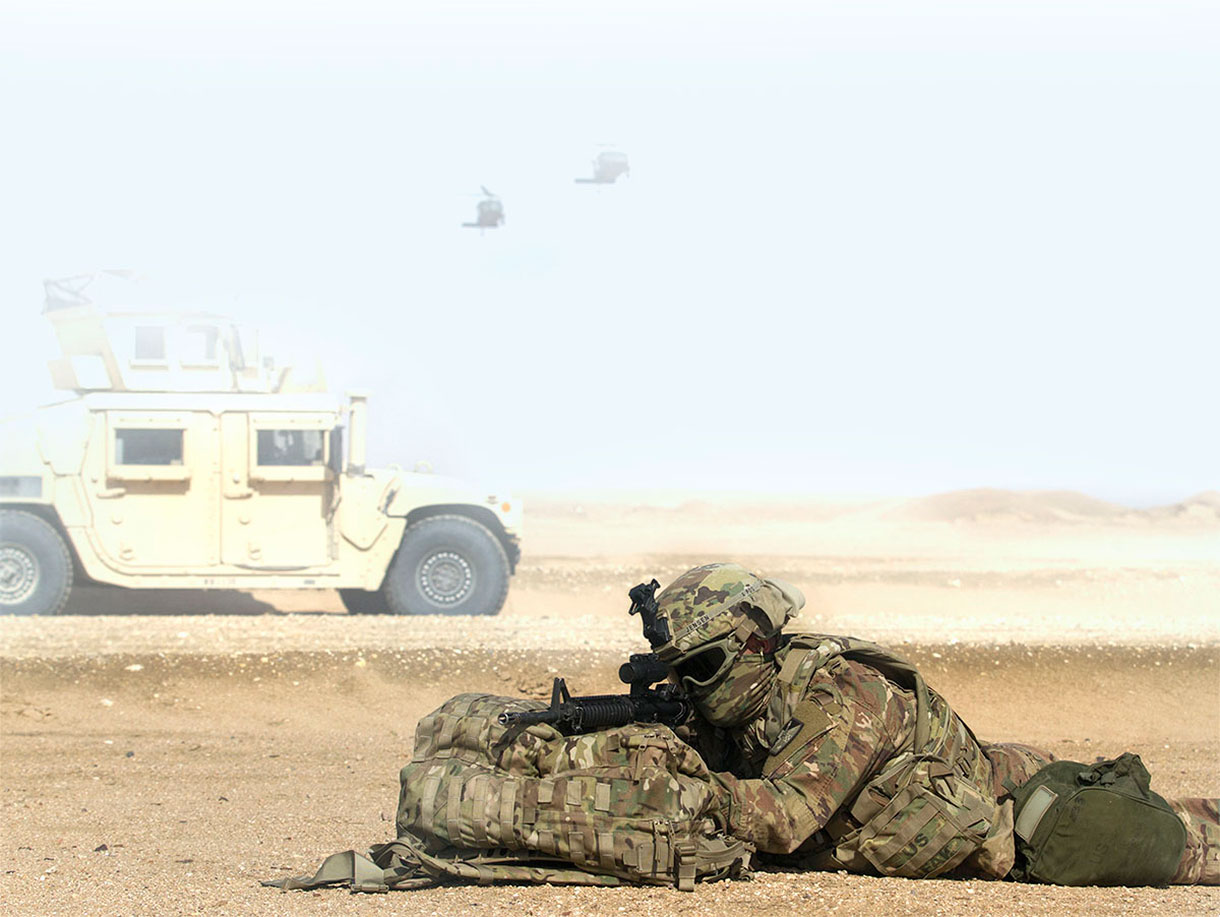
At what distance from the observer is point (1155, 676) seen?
9719 millimetres

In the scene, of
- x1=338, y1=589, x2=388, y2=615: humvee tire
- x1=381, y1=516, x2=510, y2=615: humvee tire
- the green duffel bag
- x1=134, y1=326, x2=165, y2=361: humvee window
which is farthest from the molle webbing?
x1=134, y1=326, x2=165, y2=361: humvee window

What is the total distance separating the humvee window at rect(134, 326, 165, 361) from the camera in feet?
43.3

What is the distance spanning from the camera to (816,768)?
13.0ft

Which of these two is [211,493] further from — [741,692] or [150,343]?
[741,692]

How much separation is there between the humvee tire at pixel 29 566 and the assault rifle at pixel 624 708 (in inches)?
380

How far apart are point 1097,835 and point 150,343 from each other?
37.2 ft

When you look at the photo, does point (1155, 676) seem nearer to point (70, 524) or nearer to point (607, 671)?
point (607, 671)

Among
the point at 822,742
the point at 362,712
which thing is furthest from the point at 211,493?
the point at 822,742

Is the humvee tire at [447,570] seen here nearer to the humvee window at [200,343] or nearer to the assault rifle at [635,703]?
the humvee window at [200,343]

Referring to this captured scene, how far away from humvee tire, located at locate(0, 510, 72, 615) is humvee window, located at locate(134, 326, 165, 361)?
198 cm

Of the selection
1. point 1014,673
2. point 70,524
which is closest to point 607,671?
point 1014,673

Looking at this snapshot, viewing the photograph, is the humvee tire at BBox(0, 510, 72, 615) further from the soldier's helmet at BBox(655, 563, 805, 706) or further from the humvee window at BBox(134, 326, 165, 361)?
the soldier's helmet at BBox(655, 563, 805, 706)

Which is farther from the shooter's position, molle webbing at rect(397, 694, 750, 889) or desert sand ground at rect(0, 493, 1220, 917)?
desert sand ground at rect(0, 493, 1220, 917)

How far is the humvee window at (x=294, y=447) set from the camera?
41.8 ft
